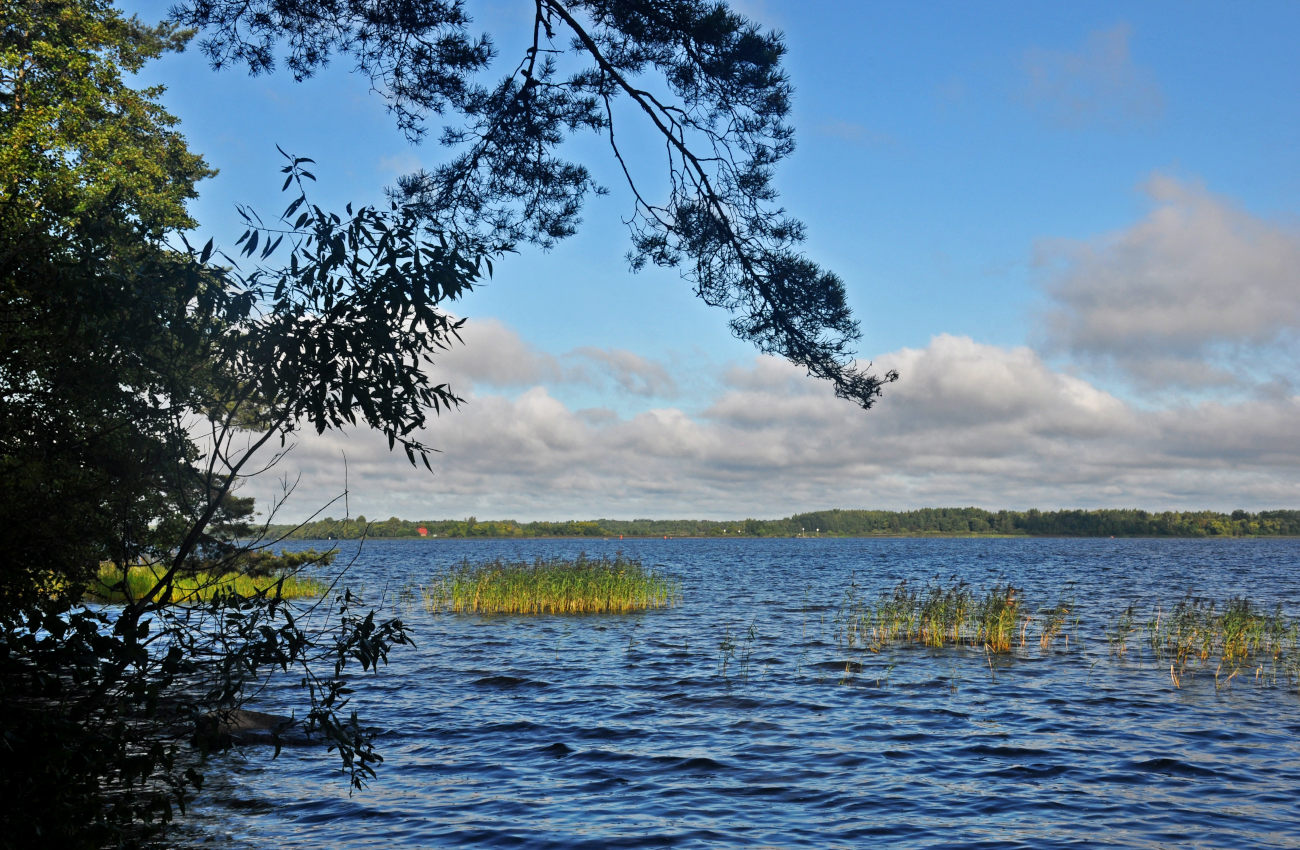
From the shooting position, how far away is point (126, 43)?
3269 centimetres

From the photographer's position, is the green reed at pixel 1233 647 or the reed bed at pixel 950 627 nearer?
the green reed at pixel 1233 647

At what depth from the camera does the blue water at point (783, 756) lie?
1107cm

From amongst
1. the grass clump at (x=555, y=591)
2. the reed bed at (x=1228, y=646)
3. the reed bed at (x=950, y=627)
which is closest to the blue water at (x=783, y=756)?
the reed bed at (x=1228, y=646)

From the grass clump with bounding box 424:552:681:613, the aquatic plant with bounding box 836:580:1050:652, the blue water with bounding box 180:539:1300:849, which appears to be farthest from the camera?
the grass clump with bounding box 424:552:681:613

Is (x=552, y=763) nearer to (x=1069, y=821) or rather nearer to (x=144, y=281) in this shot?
(x=1069, y=821)

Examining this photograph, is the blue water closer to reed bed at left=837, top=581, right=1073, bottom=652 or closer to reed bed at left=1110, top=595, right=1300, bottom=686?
reed bed at left=1110, top=595, right=1300, bottom=686

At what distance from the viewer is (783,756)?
14.5 meters

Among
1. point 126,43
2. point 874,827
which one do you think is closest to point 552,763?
point 874,827

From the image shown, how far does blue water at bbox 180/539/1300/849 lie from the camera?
11.1 metres

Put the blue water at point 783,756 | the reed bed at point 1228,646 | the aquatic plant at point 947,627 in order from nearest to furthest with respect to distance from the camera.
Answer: the blue water at point 783,756
the reed bed at point 1228,646
the aquatic plant at point 947,627

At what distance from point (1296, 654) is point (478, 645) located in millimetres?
23501

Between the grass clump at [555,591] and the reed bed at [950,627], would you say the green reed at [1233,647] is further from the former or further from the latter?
the grass clump at [555,591]

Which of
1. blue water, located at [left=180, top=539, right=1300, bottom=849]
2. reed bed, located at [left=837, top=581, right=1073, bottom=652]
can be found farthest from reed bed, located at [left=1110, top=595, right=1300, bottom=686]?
reed bed, located at [left=837, top=581, right=1073, bottom=652]

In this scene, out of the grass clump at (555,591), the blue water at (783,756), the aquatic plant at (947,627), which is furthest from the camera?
the grass clump at (555,591)
